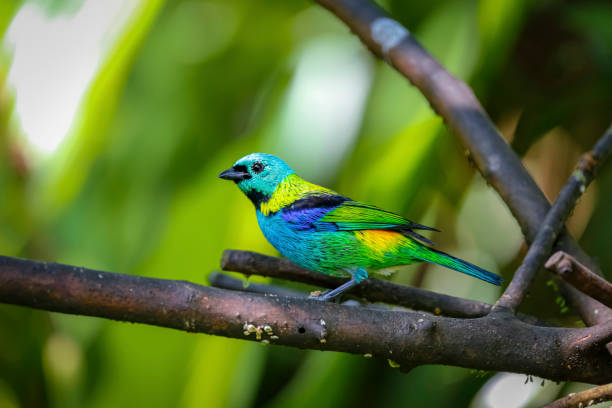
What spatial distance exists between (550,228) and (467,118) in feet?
1.42

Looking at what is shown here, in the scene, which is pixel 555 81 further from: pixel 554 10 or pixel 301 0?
pixel 301 0

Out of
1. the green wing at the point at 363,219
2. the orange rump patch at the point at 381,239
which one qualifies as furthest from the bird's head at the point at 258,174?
the orange rump patch at the point at 381,239

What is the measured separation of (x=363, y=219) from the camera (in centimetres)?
182

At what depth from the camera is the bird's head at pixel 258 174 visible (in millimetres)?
1899

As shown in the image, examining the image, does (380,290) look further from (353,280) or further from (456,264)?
(456,264)

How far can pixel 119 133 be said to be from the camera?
344 cm

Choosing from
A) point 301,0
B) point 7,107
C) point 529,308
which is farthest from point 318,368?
point 301,0

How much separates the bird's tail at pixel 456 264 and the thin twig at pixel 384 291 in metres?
0.07

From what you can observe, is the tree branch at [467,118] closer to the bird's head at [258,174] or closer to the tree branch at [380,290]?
the tree branch at [380,290]

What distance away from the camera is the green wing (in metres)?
1.74

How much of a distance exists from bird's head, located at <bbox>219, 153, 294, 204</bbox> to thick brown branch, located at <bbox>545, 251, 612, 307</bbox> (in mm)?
940

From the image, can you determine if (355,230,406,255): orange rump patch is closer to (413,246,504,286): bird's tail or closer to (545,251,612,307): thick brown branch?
(413,246,504,286): bird's tail

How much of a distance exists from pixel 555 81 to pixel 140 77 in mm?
2213

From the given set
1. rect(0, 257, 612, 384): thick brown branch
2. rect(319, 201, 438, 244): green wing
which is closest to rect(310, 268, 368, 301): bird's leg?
rect(319, 201, 438, 244): green wing
